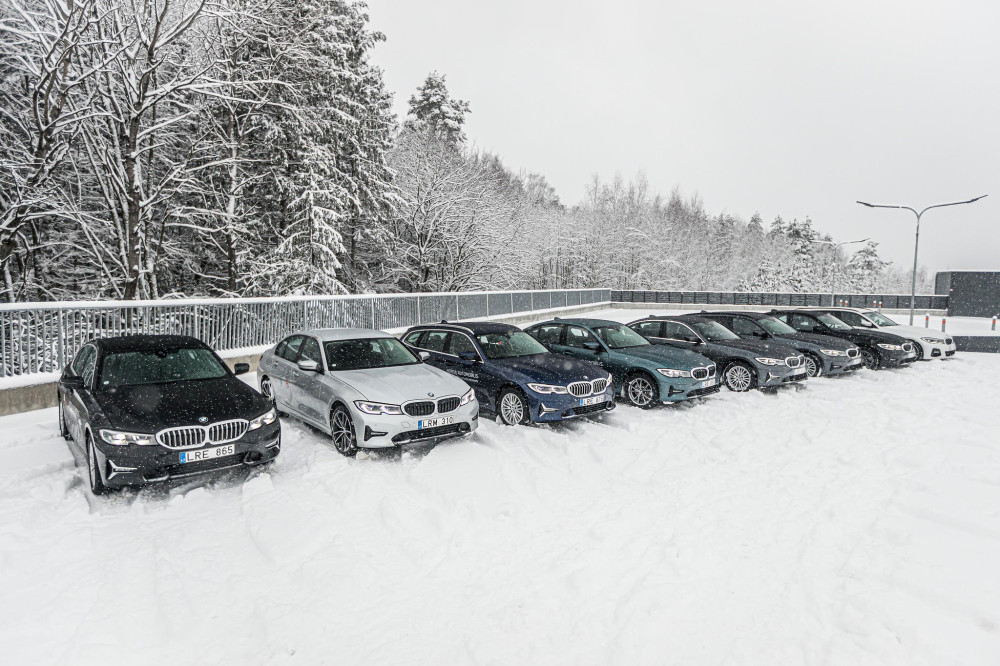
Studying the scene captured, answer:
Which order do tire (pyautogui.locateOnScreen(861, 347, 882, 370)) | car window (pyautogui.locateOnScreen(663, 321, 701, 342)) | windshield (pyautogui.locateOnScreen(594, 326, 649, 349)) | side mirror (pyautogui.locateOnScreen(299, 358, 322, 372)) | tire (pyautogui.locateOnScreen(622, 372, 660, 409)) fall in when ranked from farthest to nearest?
tire (pyautogui.locateOnScreen(861, 347, 882, 370)), car window (pyautogui.locateOnScreen(663, 321, 701, 342)), windshield (pyautogui.locateOnScreen(594, 326, 649, 349)), tire (pyautogui.locateOnScreen(622, 372, 660, 409)), side mirror (pyautogui.locateOnScreen(299, 358, 322, 372))

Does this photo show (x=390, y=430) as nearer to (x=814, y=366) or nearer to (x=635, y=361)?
(x=635, y=361)

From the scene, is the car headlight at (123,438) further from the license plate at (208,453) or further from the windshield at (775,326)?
the windshield at (775,326)

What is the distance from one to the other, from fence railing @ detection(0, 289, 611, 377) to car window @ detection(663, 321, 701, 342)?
24.4 ft

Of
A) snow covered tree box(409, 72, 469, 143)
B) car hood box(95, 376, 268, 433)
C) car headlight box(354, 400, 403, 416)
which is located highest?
snow covered tree box(409, 72, 469, 143)

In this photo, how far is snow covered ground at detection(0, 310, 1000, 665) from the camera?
11.2 feet

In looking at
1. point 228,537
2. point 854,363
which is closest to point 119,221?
point 228,537

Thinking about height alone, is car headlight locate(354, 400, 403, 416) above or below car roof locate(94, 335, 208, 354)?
below

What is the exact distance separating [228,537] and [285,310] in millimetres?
8485

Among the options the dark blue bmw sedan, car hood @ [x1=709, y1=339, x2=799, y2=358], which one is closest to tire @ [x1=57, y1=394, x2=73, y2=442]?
the dark blue bmw sedan

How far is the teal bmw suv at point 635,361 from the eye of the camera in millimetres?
9430

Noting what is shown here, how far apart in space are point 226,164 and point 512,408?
578 inches

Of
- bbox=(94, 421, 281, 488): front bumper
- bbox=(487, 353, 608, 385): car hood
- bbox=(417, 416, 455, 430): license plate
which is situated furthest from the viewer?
bbox=(487, 353, 608, 385): car hood

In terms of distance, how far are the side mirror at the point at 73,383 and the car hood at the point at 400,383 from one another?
2.63 meters

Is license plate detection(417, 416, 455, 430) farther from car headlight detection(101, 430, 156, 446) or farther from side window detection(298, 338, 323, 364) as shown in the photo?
car headlight detection(101, 430, 156, 446)
